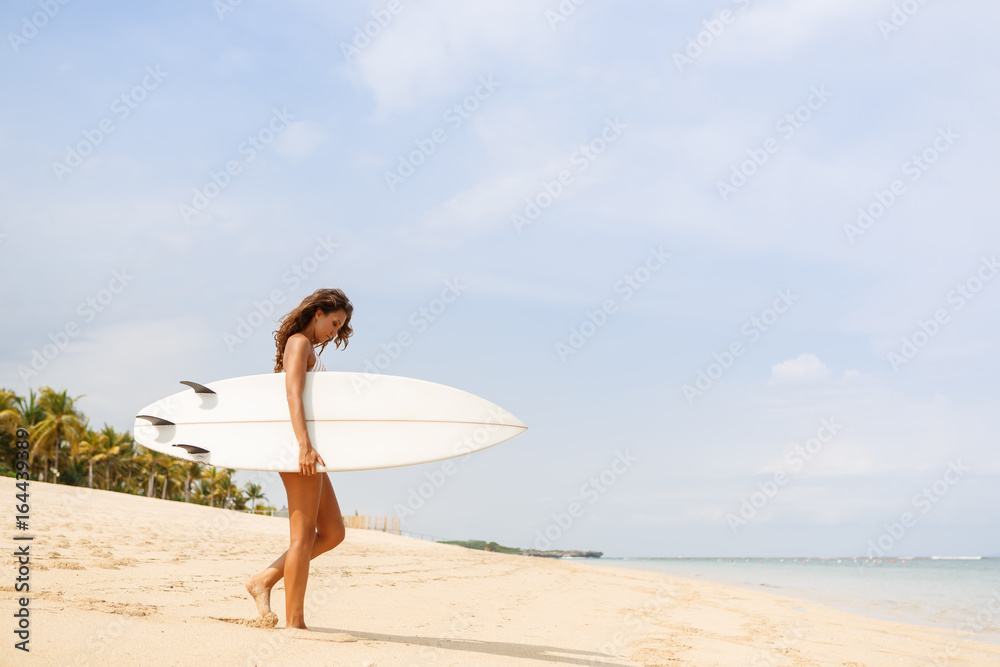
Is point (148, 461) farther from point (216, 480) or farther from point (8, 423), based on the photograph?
point (8, 423)

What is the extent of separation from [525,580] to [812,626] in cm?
405

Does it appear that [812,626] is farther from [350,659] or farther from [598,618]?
[350,659]

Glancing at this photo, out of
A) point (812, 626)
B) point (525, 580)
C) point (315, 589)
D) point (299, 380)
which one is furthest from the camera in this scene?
point (525, 580)

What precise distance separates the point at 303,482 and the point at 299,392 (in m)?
0.45

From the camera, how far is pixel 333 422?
12.7ft

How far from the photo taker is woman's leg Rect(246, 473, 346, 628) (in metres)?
3.33

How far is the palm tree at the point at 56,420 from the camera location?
32.9 meters

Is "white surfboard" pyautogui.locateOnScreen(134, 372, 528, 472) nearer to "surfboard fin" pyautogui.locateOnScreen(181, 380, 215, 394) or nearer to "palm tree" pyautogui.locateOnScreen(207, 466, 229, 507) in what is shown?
"surfboard fin" pyautogui.locateOnScreen(181, 380, 215, 394)

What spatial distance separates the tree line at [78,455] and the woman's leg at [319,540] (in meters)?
23.9

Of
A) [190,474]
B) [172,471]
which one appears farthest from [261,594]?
[190,474]

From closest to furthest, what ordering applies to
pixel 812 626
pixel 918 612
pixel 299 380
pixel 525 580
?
1. pixel 299 380
2. pixel 812 626
3. pixel 525 580
4. pixel 918 612

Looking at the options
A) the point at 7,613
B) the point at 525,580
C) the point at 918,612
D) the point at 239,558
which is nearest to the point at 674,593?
the point at 525,580

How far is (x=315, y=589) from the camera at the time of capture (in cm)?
582

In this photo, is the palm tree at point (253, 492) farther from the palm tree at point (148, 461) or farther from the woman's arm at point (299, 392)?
the woman's arm at point (299, 392)
